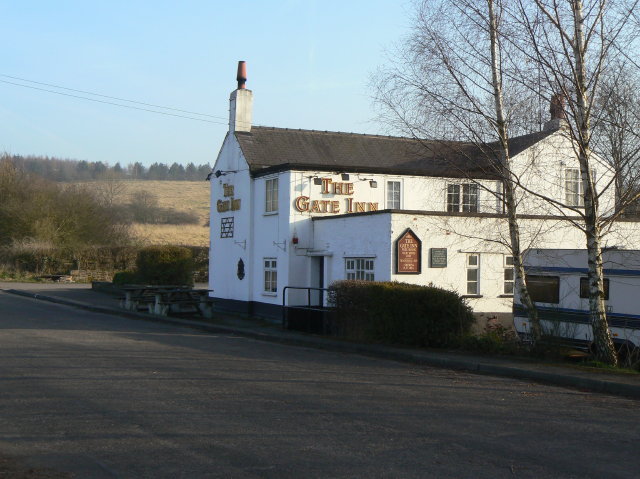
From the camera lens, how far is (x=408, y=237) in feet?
70.2

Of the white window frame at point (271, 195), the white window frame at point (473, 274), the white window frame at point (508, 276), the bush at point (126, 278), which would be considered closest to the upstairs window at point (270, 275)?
the white window frame at point (271, 195)

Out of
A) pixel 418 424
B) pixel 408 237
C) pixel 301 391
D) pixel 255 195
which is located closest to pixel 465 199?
pixel 408 237

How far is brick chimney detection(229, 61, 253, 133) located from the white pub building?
0.04 m

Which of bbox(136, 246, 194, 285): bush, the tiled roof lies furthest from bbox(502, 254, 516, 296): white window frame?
bbox(136, 246, 194, 285): bush

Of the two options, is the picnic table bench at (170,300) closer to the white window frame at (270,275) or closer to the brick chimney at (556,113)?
the white window frame at (270,275)

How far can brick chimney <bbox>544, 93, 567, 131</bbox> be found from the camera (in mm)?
13539

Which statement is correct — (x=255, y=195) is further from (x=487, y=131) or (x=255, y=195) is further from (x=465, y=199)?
(x=487, y=131)

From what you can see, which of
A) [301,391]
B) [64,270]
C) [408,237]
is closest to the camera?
[301,391]

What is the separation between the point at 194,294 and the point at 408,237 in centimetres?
852

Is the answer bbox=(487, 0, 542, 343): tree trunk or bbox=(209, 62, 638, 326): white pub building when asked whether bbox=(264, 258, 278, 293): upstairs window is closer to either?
bbox=(209, 62, 638, 326): white pub building

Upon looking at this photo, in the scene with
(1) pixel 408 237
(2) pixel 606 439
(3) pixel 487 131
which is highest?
(3) pixel 487 131

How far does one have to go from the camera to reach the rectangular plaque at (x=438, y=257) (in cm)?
2197

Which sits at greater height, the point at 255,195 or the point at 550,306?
the point at 255,195

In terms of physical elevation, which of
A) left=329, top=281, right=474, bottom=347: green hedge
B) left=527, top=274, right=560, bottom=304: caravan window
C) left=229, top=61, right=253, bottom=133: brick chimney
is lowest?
left=329, top=281, right=474, bottom=347: green hedge
